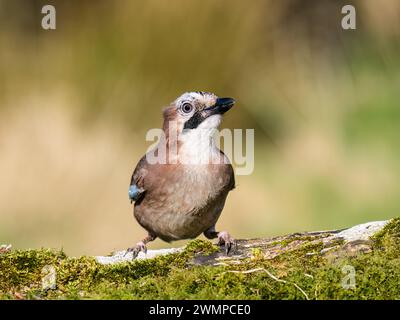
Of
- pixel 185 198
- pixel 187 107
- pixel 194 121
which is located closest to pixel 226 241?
pixel 185 198

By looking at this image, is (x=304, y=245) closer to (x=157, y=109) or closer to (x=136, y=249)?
(x=136, y=249)

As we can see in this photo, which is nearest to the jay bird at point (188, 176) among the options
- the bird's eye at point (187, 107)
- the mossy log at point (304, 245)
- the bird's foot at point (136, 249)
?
the bird's eye at point (187, 107)

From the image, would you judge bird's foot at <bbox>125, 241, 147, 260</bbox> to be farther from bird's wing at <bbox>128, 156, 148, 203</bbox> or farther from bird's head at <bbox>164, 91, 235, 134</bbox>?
bird's head at <bbox>164, 91, 235, 134</bbox>

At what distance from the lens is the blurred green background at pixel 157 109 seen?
670 cm

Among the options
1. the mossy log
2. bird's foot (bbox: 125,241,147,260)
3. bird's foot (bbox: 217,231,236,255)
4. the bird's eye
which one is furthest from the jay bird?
the mossy log

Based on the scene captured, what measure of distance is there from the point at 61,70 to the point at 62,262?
2.98m

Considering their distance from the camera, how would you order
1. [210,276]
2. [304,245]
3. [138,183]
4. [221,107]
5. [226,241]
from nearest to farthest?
[210,276] → [304,245] → [226,241] → [221,107] → [138,183]

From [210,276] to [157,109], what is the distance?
338 cm

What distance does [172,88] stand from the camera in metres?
6.85

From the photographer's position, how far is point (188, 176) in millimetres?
5332

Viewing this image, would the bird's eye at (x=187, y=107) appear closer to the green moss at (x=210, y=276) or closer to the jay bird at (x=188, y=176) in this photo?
the jay bird at (x=188, y=176)

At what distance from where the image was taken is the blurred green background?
6699mm

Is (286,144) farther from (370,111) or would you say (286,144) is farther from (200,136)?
(200,136)

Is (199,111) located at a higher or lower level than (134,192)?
higher
